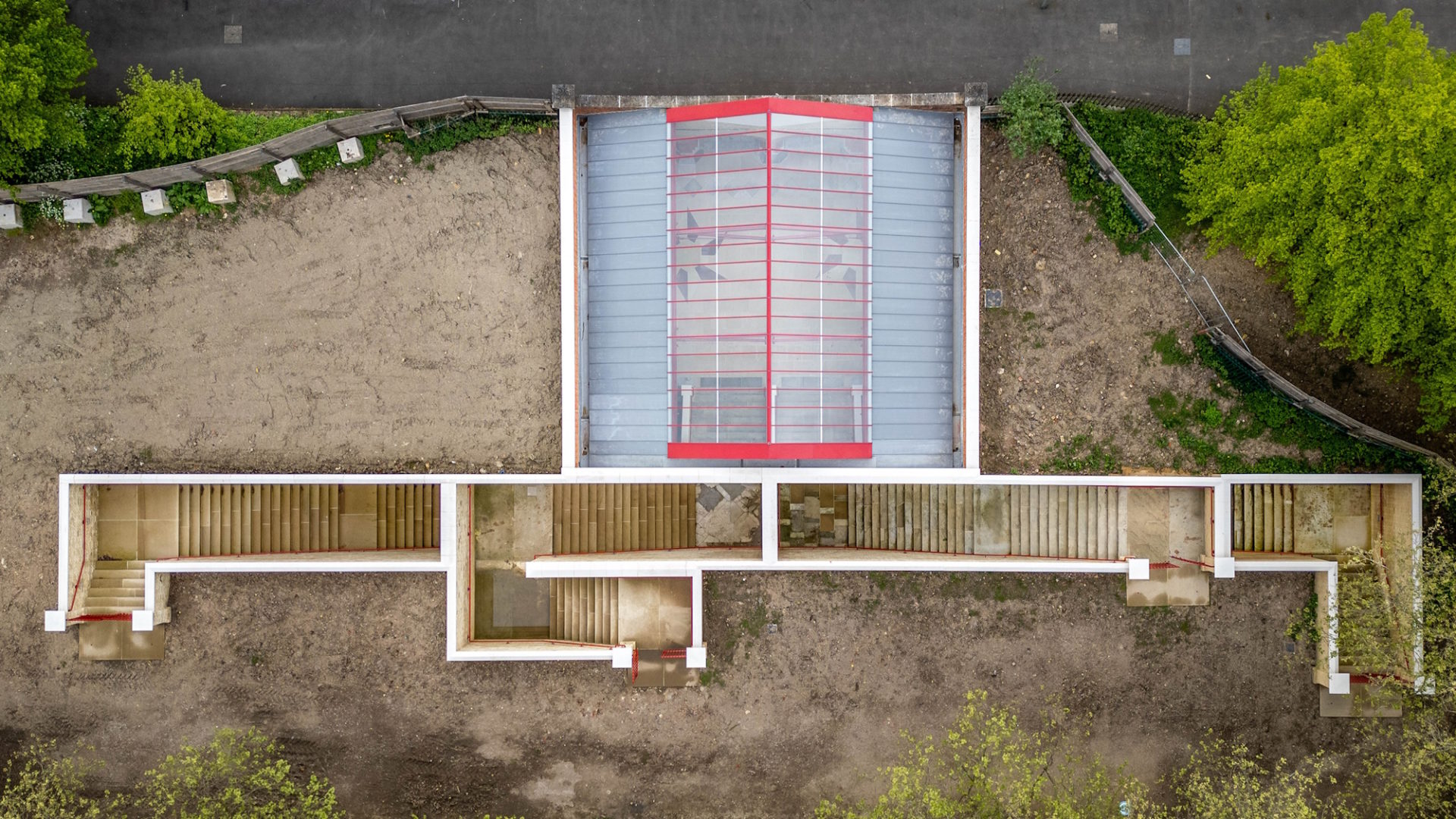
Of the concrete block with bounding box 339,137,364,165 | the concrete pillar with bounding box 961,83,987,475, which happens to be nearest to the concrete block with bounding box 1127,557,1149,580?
the concrete pillar with bounding box 961,83,987,475

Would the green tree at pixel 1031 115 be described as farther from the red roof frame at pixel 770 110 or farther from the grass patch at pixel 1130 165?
the red roof frame at pixel 770 110

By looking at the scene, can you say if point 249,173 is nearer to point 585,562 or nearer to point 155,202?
point 155,202

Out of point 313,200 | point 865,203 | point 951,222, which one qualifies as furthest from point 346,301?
point 951,222

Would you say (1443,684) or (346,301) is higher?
(346,301)

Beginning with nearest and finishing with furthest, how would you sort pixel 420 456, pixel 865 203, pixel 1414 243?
1. pixel 1414 243
2. pixel 865 203
3. pixel 420 456

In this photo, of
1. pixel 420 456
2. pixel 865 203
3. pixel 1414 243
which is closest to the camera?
pixel 1414 243

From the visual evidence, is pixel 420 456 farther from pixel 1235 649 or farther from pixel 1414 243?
pixel 1414 243

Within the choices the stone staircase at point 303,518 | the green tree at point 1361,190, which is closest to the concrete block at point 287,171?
the stone staircase at point 303,518

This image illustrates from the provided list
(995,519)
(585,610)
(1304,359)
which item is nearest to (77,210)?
(585,610)
